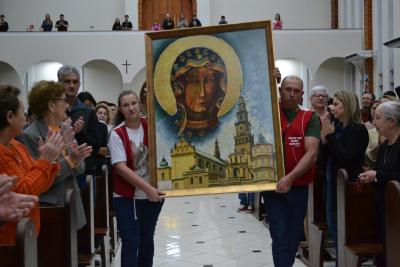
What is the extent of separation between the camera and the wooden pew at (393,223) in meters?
3.82

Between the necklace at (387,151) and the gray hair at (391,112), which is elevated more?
the gray hair at (391,112)

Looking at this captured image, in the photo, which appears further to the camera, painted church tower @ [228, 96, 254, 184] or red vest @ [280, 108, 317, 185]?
red vest @ [280, 108, 317, 185]

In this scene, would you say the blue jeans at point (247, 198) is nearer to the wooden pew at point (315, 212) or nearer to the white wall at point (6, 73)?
the wooden pew at point (315, 212)

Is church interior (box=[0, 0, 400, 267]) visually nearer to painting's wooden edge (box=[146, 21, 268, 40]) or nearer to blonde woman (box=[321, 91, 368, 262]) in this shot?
painting's wooden edge (box=[146, 21, 268, 40])

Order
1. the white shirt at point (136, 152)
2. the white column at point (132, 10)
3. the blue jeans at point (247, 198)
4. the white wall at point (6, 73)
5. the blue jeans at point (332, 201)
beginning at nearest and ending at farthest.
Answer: the white shirt at point (136, 152), the blue jeans at point (332, 201), the blue jeans at point (247, 198), the white wall at point (6, 73), the white column at point (132, 10)

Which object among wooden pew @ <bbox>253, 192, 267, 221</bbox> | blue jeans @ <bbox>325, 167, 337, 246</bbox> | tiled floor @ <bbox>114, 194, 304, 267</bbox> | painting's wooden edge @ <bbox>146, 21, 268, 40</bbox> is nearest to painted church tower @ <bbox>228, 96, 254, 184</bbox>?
painting's wooden edge @ <bbox>146, 21, 268, 40</bbox>

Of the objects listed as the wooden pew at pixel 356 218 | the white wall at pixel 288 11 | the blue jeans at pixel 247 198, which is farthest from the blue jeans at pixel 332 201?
the white wall at pixel 288 11

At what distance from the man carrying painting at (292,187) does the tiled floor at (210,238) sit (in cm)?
210

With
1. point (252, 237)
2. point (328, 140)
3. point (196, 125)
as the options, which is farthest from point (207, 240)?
point (196, 125)

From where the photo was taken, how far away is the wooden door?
77.0 ft

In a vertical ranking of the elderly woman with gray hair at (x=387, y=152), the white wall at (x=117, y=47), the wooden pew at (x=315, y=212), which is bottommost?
the wooden pew at (x=315, y=212)

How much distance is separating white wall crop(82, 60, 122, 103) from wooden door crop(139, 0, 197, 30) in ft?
7.27

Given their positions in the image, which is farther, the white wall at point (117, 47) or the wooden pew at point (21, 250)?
the white wall at point (117, 47)

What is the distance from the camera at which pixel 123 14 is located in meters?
23.8
